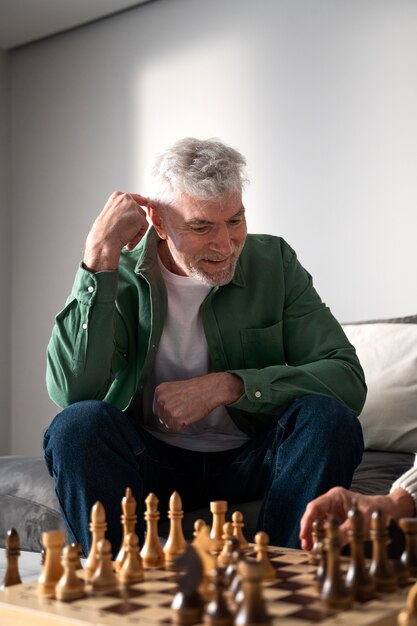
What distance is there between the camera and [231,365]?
2287 millimetres

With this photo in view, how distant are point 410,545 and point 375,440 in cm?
152

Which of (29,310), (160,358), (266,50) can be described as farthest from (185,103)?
(160,358)

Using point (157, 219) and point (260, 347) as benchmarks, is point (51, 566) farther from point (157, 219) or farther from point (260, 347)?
point (157, 219)

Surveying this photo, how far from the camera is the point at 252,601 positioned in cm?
104

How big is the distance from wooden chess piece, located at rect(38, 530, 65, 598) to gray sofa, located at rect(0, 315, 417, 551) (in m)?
0.87

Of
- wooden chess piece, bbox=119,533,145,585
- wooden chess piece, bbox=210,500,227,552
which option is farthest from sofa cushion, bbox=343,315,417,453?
wooden chess piece, bbox=119,533,145,585

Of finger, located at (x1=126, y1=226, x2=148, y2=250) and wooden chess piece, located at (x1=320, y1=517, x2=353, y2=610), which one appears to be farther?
finger, located at (x1=126, y1=226, x2=148, y2=250)

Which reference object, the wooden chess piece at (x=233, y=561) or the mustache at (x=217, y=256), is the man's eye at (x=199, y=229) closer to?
the mustache at (x=217, y=256)

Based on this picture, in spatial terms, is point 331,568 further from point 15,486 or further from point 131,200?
point 15,486

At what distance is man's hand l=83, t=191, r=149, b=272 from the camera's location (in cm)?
222

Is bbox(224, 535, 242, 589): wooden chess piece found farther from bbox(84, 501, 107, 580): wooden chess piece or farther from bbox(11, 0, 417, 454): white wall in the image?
bbox(11, 0, 417, 454): white wall

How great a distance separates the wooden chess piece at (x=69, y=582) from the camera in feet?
4.07

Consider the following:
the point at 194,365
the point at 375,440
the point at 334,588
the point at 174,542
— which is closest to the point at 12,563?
the point at 174,542

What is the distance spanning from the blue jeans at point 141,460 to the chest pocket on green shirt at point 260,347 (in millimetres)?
247
